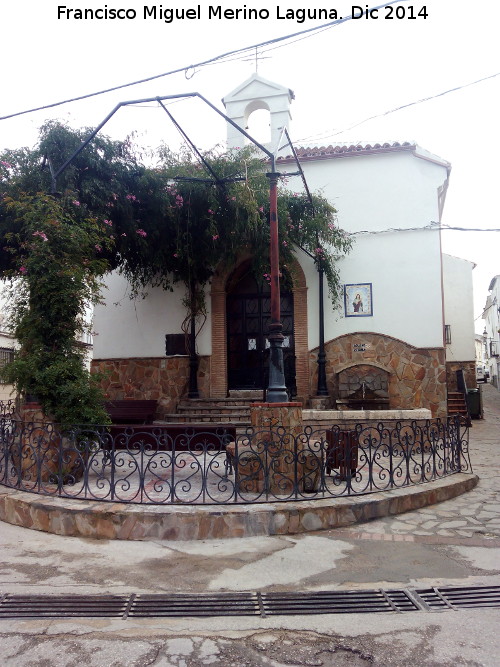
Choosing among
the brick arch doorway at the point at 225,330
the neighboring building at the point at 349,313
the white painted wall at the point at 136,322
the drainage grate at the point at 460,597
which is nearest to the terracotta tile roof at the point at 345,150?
the neighboring building at the point at 349,313

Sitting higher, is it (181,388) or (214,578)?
(181,388)

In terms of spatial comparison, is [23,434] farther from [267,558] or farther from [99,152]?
[99,152]

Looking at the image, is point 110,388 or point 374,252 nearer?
point 374,252

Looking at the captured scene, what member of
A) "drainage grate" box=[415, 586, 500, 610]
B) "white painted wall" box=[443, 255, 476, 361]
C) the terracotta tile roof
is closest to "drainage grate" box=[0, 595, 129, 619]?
"drainage grate" box=[415, 586, 500, 610]

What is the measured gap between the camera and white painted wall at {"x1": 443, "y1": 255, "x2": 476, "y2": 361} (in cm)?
1805

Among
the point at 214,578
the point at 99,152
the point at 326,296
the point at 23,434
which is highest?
the point at 99,152

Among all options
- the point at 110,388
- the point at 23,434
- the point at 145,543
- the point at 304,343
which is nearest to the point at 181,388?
the point at 110,388

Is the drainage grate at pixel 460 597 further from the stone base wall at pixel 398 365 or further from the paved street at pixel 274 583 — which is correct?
the stone base wall at pixel 398 365

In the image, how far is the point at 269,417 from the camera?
223 inches

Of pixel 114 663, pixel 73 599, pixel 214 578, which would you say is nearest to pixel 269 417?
pixel 214 578

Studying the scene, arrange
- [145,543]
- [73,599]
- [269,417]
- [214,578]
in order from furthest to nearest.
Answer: [269,417] < [145,543] < [214,578] < [73,599]

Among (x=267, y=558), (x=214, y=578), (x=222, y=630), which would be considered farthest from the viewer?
(x=267, y=558)

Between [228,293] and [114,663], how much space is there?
1034cm

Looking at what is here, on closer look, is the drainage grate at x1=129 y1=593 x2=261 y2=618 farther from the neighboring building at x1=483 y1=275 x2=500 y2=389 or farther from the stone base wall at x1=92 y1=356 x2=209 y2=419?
the neighboring building at x1=483 y1=275 x2=500 y2=389
